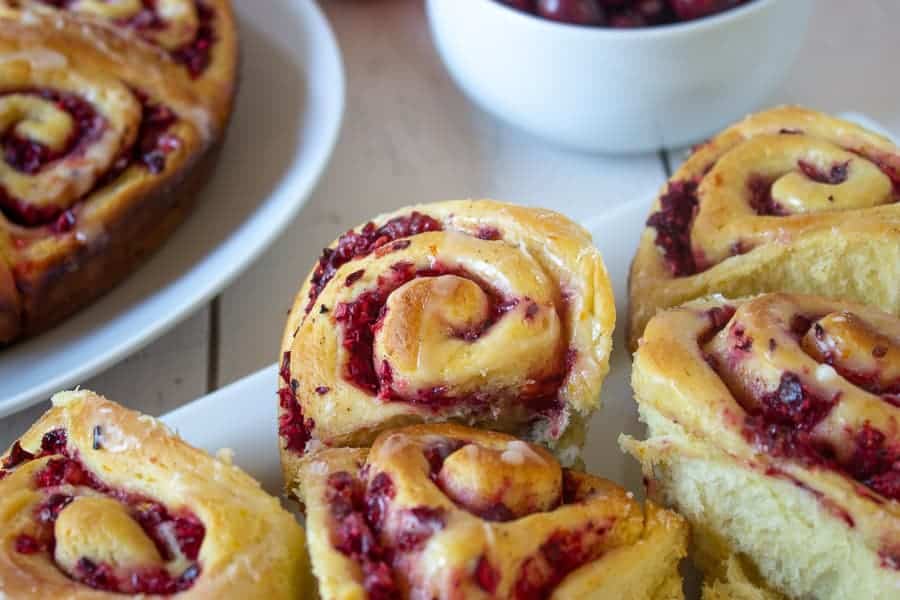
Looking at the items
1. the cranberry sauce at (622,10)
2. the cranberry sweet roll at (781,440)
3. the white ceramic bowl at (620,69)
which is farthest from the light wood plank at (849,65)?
the cranberry sweet roll at (781,440)

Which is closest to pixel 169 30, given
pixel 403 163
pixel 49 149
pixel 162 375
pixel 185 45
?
pixel 185 45

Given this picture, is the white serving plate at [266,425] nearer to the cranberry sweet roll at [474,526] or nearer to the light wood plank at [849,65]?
the cranberry sweet roll at [474,526]

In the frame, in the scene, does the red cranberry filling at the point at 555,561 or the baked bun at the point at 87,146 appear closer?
the red cranberry filling at the point at 555,561

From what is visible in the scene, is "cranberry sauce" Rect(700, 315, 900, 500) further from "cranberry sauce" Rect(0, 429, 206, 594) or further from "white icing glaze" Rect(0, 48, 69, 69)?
"white icing glaze" Rect(0, 48, 69, 69)

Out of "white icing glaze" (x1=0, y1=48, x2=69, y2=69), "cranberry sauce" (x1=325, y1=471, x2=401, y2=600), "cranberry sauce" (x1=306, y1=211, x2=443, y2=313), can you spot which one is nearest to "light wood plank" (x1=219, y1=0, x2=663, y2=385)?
"cranberry sauce" (x1=306, y1=211, x2=443, y2=313)

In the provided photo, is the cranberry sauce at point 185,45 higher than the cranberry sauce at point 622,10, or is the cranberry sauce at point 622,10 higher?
the cranberry sauce at point 622,10
